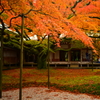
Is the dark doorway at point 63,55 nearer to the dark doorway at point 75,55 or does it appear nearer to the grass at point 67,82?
the dark doorway at point 75,55

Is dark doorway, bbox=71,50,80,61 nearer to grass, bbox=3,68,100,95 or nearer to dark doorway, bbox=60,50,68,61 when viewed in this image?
dark doorway, bbox=60,50,68,61

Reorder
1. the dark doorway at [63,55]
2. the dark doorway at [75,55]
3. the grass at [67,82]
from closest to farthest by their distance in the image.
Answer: the grass at [67,82], the dark doorway at [75,55], the dark doorway at [63,55]

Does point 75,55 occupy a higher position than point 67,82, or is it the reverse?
point 75,55

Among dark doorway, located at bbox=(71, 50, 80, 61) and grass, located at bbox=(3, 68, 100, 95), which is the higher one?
dark doorway, located at bbox=(71, 50, 80, 61)

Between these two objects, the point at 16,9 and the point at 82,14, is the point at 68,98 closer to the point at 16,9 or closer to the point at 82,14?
the point at 16,9

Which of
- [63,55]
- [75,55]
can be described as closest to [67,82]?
[75,55]

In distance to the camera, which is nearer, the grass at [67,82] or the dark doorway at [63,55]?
the grass at [67,82]

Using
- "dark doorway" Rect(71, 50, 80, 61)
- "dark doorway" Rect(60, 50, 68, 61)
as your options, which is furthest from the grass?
"dark doorway" Rect(60, 50, 68, 61)

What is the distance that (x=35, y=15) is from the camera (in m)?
7.88

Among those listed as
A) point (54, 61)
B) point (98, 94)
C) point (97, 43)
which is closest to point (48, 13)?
point (98, 94)

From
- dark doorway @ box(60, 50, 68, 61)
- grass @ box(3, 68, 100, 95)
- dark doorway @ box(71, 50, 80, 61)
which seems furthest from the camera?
dark doorway @ box(60, 50, 68, 61)

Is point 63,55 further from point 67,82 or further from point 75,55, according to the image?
point 67,82

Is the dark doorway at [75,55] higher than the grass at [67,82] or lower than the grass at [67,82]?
higher

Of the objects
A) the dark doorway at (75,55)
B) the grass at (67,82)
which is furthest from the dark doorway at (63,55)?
the grass at (67,82)
